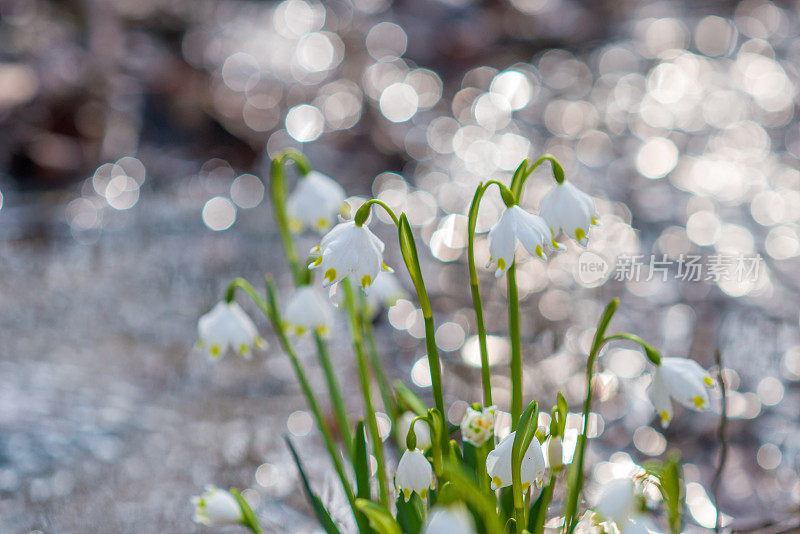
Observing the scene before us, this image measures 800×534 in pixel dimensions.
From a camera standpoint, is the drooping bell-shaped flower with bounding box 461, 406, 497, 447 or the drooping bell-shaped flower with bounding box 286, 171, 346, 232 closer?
the drooping bell-shaped flower with bounding box 461, 406, 497, 447

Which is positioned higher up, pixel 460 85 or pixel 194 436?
pixel 460 85

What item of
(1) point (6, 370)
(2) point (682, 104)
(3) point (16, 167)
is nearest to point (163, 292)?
(1) point (6, 370)

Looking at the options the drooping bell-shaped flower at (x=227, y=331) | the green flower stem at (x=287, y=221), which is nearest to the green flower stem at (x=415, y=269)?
the green flower stem at (x=287, y=221)

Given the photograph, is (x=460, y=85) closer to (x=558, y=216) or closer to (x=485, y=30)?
(x=485, y=30)

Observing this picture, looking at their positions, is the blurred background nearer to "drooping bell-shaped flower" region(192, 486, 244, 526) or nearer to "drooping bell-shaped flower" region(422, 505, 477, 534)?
"drooping bell-shaped flower" region(192, 486, 244, 526)

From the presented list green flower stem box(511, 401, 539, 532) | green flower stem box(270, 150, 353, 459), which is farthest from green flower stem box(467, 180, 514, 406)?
green flower stem box(270, 150, 353, 459)

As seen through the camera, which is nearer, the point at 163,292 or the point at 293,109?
the point at 163,292

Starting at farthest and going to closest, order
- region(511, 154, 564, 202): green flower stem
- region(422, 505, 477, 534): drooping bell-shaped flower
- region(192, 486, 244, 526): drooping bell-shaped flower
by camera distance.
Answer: region(192, 486, 244, 526): drooping bell-shaped flower → region(511, 154, 564, 202): green flower stem → region(422, 505, 477, 534): drooping bell-shaped flower

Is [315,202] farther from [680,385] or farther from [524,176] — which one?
[680,385]
